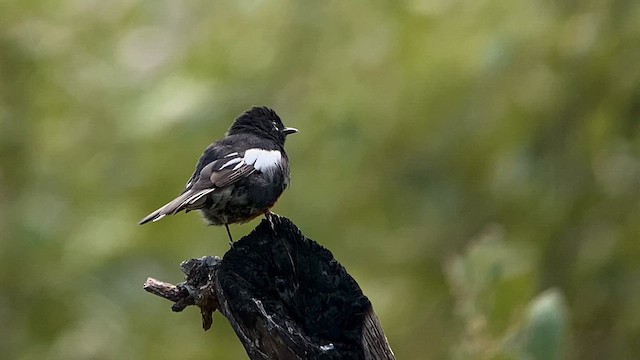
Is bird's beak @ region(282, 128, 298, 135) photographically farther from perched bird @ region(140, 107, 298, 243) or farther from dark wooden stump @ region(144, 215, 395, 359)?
dark wooden stump @ region(144, 215, 395, 359)

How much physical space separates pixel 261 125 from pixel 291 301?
1.88 meters

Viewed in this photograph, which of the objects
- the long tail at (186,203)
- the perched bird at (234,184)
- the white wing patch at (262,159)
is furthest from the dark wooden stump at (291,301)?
the white wing patch at (262,159)

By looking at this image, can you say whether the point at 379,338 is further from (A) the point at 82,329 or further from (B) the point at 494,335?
(A) the point at 82,329

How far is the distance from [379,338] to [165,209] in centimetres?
125

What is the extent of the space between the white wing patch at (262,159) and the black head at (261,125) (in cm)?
36

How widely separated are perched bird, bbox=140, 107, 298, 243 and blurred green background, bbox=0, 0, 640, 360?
2.55 ft

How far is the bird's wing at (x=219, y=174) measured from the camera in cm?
362

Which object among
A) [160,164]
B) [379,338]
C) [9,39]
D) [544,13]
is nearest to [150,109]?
[160,164]

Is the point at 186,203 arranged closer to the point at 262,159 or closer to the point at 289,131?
the point at 262,159

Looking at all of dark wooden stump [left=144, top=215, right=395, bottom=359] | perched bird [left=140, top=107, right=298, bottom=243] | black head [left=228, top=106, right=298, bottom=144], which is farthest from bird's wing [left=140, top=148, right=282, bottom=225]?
dark wooden stump [left=144, top=215, right=395, bottom=359]

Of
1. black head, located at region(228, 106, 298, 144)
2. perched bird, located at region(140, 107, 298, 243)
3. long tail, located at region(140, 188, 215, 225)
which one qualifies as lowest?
long tail, located at region(140, 188, 215, 225)

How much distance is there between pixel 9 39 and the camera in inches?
220

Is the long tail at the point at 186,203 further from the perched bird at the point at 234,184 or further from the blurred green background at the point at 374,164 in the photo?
the blurred green background at the point at 374,164

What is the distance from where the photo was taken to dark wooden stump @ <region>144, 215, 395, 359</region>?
2.46m
